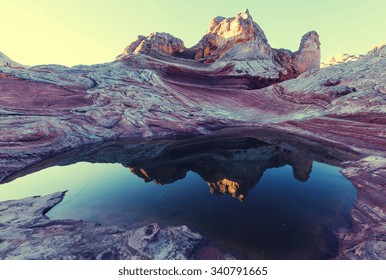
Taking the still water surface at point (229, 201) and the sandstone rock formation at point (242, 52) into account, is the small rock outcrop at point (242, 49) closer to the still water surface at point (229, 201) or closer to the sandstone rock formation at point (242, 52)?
the sandstone rock formation at point (242, 52)

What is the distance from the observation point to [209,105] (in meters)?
33.1

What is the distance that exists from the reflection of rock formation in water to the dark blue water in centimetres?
22

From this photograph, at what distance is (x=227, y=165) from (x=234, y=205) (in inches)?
244

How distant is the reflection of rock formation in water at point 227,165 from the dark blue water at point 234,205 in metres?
0.22

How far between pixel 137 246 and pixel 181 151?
1285 cm

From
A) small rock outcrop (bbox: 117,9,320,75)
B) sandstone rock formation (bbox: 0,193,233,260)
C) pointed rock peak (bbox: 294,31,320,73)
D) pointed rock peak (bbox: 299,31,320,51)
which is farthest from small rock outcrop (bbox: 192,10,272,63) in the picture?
sandstone rock formation (bbox: 0,193,233,260)

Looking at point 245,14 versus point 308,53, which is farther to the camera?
point 308,53

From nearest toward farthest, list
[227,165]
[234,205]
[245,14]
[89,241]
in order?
1. [89,241]
2. [234,205]
3. [227,165]
4. [245,14]

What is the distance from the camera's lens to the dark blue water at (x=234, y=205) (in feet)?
28.3

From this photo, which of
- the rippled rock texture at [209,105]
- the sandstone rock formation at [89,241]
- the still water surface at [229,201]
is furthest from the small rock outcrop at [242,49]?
the sandstone rock formation at [89,241]

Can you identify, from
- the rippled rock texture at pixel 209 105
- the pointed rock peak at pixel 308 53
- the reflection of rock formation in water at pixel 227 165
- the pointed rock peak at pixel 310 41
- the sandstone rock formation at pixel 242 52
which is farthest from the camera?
the pointed rock peak at pixel 310 41

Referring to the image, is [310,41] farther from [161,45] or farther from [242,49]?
[161,45]

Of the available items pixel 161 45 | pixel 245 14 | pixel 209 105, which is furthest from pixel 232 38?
pixel 209 105
